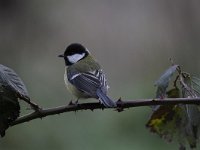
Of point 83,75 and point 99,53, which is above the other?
point 83,75

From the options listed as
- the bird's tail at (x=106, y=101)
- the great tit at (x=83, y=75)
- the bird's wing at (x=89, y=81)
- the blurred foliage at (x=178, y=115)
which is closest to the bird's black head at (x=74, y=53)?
the great tit at (x=83, y=75)

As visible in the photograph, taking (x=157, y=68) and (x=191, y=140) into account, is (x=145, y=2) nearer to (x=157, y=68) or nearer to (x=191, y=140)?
(x=157, y=68)

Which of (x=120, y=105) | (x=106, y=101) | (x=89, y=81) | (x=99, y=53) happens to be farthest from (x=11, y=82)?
(x=99, y=53)

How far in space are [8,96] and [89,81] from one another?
97cm

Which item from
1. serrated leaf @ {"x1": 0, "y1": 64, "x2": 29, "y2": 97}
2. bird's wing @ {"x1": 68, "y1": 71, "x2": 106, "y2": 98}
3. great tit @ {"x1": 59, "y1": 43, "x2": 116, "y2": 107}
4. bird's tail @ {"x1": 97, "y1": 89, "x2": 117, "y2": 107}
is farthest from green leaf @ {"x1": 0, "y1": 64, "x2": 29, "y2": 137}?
bird's wing @ {"x1": 68, "y1": 71, "x2": 106, "y2": 98}

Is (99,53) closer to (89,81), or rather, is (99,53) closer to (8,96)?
(89,81)

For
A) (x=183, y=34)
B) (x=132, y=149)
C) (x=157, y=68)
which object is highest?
(x=183, y=34)

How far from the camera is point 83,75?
2.56 m

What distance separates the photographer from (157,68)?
5.93 m

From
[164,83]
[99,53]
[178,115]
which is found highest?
[164,83]

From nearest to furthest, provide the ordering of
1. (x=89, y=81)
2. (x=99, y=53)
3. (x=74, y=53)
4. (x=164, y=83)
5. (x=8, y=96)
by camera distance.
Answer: (x=8, y=96)
(x=164, y=83)
(x=89, y=81)
(x=74, y=53)
(x=99, y=53)

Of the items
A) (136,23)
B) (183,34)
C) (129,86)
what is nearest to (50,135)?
(129,86)

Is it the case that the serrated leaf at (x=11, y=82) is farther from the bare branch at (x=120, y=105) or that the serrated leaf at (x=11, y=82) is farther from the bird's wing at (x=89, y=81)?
the bird's wing at (x=89, y=81)

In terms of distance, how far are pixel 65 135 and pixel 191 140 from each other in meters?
2.80
